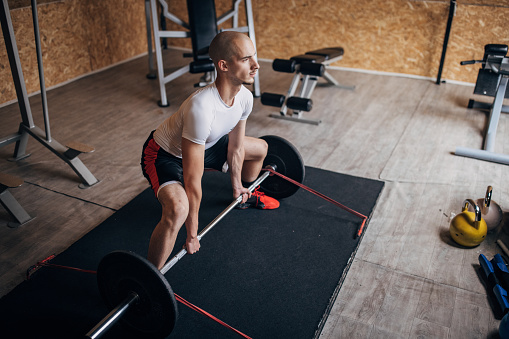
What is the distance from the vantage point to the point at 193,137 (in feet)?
5.49

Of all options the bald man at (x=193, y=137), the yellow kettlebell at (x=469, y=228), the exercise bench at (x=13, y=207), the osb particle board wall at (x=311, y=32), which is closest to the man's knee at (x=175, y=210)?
the bald man at (x=193, y=137)

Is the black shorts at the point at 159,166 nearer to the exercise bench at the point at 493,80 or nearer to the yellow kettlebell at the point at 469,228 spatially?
the yellow kettlebell at the point at 469,228

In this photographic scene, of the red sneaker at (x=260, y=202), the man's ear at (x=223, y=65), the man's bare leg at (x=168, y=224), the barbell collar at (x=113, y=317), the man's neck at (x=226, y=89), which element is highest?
the man's ear at (x=223, y=65)

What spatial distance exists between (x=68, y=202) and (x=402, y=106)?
9.37 ft

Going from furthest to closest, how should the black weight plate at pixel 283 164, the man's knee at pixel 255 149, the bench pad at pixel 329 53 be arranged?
the bench pad at pixel 329 53, the black weight plate at pixel 283 164, the man's knee at pixel 255 149

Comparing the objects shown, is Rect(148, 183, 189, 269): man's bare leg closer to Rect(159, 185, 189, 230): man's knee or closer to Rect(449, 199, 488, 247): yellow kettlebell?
Rect(159, 185, 189, 230): man's knee

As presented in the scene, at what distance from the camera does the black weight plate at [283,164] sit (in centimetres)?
235

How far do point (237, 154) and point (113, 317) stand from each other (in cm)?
91

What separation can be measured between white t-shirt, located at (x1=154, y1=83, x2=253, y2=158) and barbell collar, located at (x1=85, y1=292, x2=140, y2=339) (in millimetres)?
610

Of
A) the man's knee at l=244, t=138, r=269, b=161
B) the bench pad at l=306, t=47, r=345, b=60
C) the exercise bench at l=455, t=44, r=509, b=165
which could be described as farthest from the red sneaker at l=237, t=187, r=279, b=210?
the bench pad at l=306, t=47, r=345, b=60

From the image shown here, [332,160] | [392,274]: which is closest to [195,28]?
[332,160]

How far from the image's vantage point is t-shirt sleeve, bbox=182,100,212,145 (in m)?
1.67

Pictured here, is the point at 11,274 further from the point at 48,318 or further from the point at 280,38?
the point at 280,38

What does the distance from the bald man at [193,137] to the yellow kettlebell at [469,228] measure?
3.73 ft
